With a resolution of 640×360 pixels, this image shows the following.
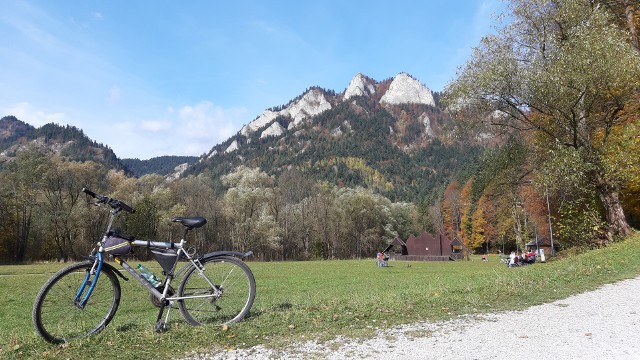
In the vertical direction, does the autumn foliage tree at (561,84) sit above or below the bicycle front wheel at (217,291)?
above

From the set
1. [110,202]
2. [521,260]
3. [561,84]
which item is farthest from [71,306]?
[521,260]

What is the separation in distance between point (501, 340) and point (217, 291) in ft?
13.4

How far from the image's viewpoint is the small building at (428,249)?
7844cm

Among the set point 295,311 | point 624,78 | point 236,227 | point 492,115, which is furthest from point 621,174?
point 236,227

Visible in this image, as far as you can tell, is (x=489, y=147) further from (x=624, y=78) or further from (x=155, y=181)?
(x=155, y=181)

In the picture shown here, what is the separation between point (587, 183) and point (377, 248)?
7201cm

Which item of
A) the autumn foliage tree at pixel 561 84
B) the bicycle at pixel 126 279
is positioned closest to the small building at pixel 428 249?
the autumn foliage tree at pixel 561 84

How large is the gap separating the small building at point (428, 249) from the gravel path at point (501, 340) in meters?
74.7

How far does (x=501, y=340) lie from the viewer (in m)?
5.17

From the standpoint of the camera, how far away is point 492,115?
2369 centimetres

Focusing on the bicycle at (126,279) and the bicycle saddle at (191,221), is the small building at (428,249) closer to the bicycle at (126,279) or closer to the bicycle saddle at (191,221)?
the bicycle at (126,279)

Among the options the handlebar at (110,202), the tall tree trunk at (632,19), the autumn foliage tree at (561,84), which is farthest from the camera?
the tall tree trunk at (632,19)

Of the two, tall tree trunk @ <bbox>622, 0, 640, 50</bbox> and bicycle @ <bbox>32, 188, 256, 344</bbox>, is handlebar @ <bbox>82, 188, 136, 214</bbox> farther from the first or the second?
tall tree trunk @ <bbox>622, 0, 640, 50</bbox>

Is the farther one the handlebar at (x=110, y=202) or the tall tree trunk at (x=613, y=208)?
the tall tree trunk at (x=613, y=208)
